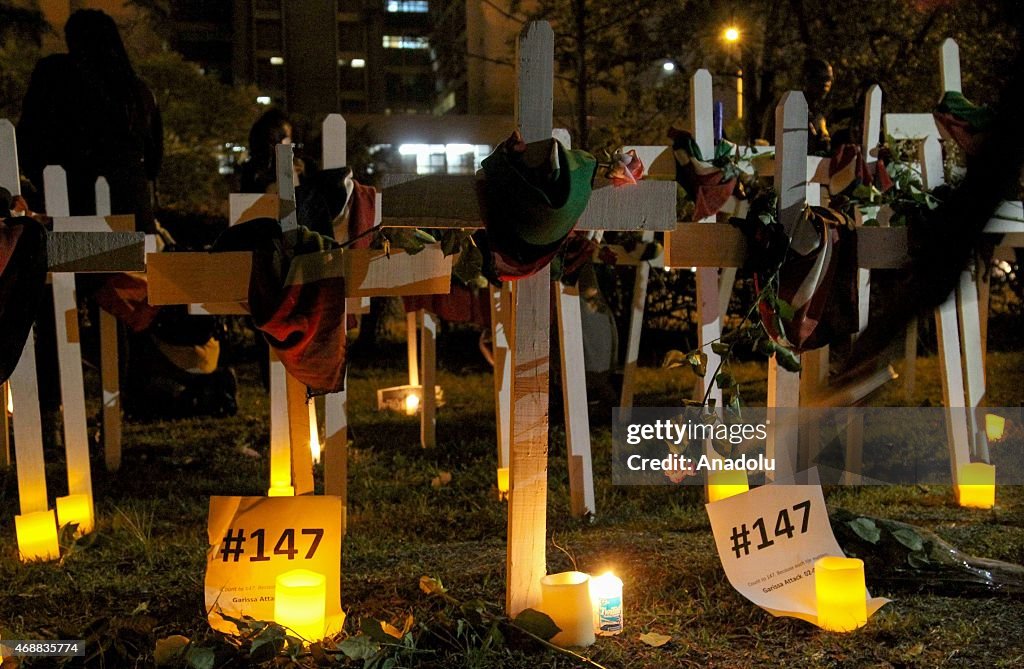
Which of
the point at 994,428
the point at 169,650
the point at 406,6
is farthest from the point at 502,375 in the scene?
the point at 406,6

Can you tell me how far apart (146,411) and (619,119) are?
8.04 metres

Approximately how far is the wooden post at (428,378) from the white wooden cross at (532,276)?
9.47 feet

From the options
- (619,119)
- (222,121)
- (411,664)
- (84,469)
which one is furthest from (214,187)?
(411,664)

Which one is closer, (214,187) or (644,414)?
(644,414)

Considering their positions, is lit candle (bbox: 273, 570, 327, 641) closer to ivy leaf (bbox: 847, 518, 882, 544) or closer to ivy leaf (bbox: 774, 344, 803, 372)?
ivy leaf (bbox: 774, 344, 803, 372)

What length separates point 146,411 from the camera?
25.0ft

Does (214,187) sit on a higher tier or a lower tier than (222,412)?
higher

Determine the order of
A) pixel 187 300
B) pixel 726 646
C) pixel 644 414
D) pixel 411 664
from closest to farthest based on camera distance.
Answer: pixel 411 664 < pixel 726 646 < pixel 187 300 < pixel 644 414

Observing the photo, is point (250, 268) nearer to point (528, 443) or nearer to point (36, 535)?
point (528, 443)

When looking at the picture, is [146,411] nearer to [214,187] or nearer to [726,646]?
[726,646]

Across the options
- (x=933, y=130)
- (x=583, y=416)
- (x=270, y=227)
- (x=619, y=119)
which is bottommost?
(x=583, y=416)

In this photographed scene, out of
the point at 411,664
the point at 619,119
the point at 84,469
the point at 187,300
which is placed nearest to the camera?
the point at 411,664

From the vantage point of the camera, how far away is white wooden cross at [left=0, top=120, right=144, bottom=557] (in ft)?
11.1

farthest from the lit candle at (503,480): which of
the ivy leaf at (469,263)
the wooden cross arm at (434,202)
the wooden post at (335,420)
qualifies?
the wooden cross arm at (434,202)
